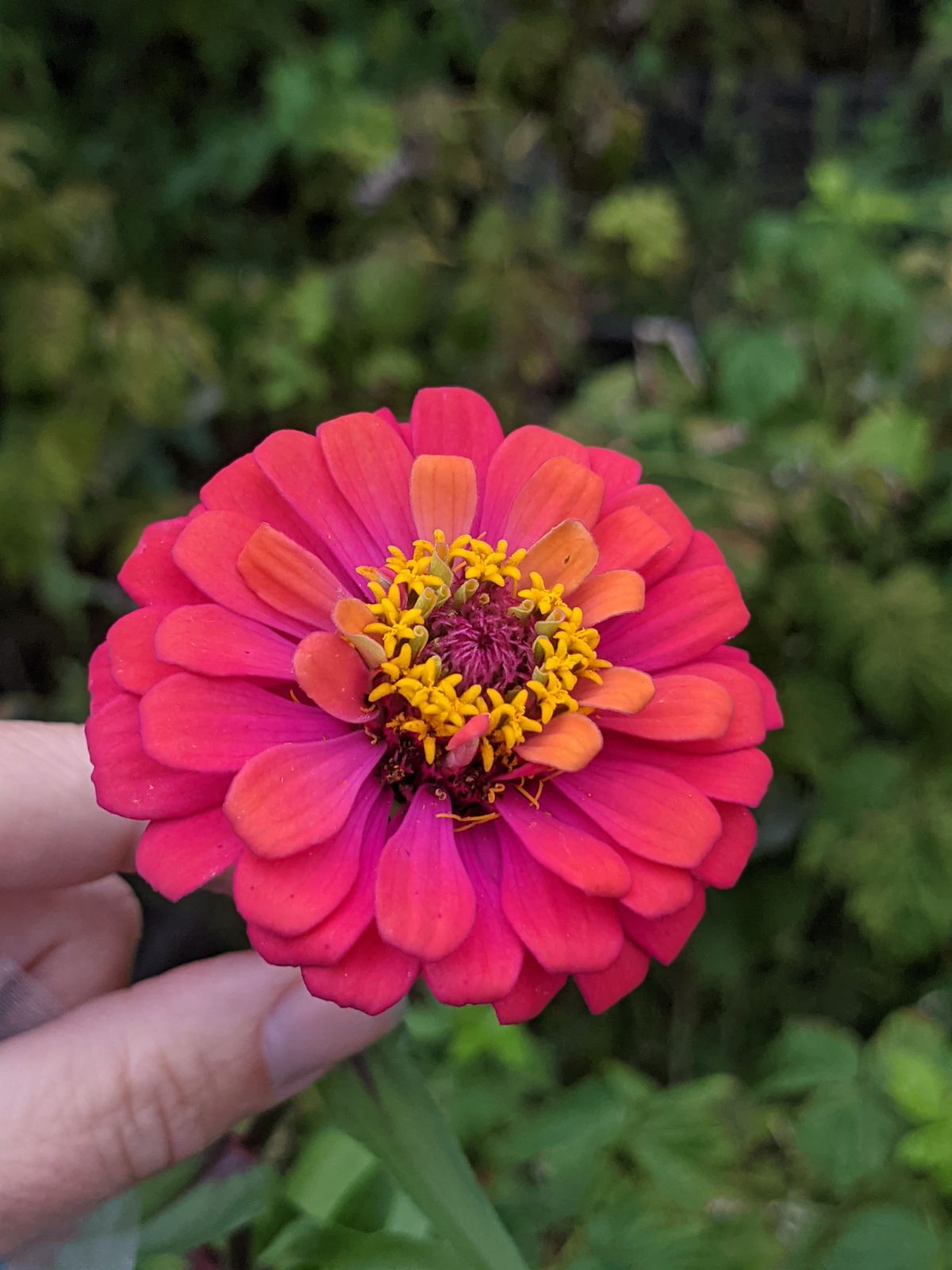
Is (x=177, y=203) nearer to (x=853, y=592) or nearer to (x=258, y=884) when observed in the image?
(x=853, y=592)

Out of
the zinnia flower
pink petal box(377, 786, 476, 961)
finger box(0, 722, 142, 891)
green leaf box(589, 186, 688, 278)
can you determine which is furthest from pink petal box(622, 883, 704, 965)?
green leaf box(589, 186, 688, 278)

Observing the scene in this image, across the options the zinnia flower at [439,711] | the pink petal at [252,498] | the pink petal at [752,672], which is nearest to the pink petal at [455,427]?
the zinnia flower at [439,711]

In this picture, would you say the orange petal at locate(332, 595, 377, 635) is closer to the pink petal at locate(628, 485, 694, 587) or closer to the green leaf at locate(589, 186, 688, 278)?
the pink petal at locate(628, 485, 694, 587)

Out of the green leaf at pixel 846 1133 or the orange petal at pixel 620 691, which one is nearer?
the orange petal at pixel 620 691

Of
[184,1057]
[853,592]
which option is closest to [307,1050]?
[184,1057]

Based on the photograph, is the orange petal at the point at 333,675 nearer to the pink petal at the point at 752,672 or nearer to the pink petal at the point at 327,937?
the pink petal at the point at 327,937
